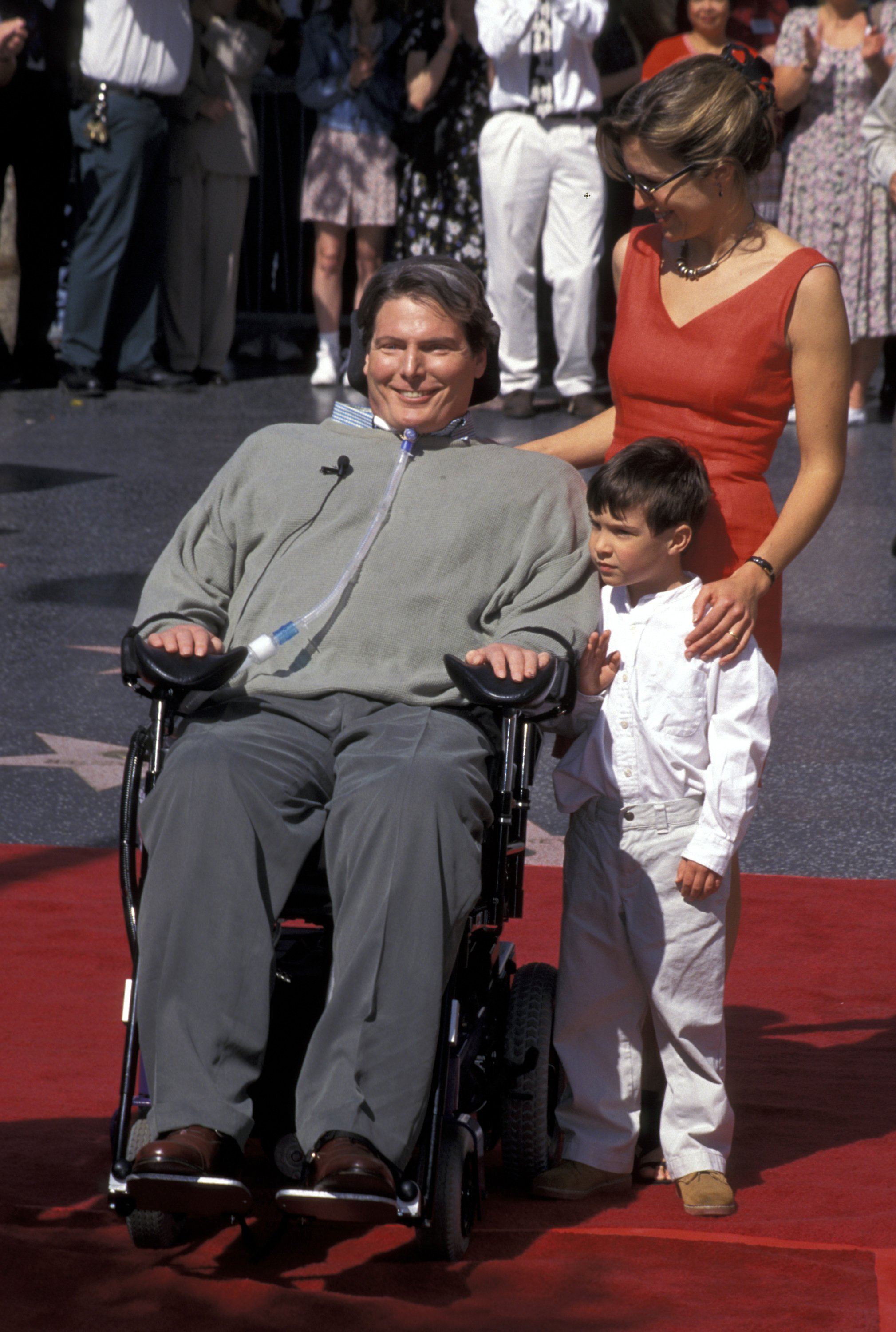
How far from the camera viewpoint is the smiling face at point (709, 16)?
Answer: 9.54 m

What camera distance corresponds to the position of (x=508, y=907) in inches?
117

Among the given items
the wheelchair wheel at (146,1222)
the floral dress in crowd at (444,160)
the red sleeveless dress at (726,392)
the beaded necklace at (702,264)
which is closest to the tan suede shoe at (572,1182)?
the wheelchair wheel at (146,1222)

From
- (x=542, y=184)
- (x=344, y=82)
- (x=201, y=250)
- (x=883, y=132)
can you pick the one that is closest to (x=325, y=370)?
(x=201, y=250)

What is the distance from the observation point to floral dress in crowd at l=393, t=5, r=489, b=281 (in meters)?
10.7

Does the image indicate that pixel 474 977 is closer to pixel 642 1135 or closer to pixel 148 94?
pixel 642 1135

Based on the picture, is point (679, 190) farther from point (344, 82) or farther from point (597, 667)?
point (344, 82)

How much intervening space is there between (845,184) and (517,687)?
7859 millimetres

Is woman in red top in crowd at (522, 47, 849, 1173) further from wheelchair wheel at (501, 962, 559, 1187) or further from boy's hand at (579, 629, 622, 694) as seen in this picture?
wheelchair wheel at (501, 962, 559, 1187)

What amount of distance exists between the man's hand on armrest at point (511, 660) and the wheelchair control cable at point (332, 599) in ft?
0.91

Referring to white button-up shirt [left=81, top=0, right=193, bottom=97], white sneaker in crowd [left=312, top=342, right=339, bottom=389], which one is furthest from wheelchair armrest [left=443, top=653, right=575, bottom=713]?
white sneaker in crowd [left=312, top=342, right=339, bottom=389]

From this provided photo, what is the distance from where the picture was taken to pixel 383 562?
316cm

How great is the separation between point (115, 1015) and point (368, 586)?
45.9 inches

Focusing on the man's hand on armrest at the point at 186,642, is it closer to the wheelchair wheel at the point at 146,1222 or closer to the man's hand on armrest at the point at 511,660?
the man's hand on armrest at the point at 511,660

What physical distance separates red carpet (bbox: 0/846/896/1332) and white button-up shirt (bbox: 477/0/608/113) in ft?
21.5
